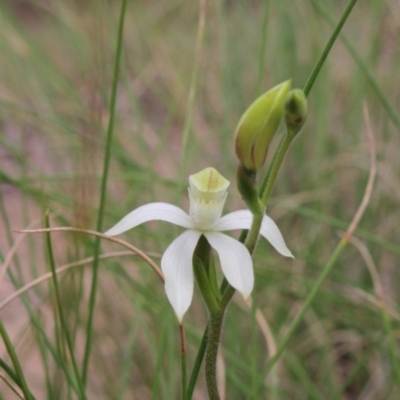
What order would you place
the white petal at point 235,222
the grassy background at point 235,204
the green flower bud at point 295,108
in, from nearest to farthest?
the green flower bud at point 295,108, the white petal at point 235,222, the grassy background at point 235,204

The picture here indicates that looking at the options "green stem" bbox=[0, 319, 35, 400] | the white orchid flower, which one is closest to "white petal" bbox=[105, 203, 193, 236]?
the white orchid flower

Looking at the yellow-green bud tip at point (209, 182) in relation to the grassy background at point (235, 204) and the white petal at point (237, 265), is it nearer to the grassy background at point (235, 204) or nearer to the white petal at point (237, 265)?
the white petal at point (237, 265)

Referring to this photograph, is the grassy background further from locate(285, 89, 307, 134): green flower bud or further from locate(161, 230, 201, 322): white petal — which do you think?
locate(285, 89, 307, 134): green flower bud

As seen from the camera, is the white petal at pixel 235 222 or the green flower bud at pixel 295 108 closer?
the green flower bud at pixel 295 108

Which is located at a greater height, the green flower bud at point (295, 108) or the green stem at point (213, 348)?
the green flower bud at point (295, 108)

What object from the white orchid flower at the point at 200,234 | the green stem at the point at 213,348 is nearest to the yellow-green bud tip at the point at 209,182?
the white orchid flower at the point at 200,234

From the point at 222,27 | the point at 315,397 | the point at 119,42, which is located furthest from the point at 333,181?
the point at 119,42

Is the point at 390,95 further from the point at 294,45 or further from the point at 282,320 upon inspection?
the point at 282,320
